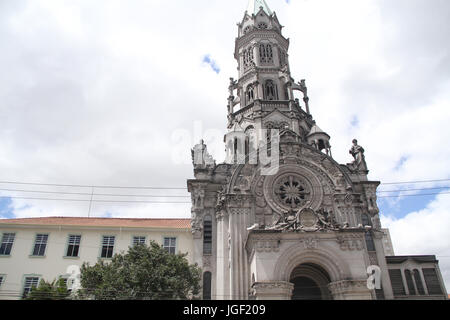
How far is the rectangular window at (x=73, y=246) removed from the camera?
30.9 meters

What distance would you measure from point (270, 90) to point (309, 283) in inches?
1013

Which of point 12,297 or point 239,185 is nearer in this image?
point 12,297

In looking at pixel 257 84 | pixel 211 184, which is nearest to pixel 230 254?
pixel 211 184

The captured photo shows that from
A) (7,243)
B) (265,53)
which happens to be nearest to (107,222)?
(7,243)

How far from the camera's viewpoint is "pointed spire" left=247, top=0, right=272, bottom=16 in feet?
175

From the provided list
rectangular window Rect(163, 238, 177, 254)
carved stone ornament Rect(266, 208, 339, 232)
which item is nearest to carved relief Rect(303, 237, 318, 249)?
carved stone ornament Rect(266, 208, 339, 232)

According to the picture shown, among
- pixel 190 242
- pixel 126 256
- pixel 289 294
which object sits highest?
pixel 190 242

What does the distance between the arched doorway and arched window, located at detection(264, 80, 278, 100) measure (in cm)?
2415

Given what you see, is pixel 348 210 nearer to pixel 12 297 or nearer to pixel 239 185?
pixel 239 185

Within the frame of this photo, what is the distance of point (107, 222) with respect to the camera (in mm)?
33688

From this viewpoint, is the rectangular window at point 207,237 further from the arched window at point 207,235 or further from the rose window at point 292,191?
the rose window at point 292,191

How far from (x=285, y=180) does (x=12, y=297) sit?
1020 inches

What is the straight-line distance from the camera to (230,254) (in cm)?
2870

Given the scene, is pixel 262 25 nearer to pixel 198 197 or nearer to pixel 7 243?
pixel 198 197
